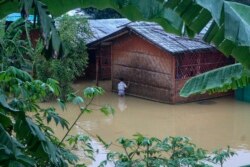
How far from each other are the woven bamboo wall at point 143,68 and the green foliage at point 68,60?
4.11 feet

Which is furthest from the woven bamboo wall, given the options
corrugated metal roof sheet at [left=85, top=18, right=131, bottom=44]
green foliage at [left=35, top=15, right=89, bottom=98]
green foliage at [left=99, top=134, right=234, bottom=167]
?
green foliage at [left=99, top=134, right=234, bottom=167]

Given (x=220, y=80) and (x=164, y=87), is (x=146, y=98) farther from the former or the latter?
(x=220, y=80)

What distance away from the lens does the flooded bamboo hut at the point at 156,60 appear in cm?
1235

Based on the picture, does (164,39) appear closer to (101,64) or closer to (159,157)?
(101,64)

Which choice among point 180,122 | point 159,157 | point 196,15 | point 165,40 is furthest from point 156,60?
point 196,15

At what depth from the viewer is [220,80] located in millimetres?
3633

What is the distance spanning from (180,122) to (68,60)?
3612 mm

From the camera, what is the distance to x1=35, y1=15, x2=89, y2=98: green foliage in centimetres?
1218

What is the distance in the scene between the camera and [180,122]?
34.7 feet

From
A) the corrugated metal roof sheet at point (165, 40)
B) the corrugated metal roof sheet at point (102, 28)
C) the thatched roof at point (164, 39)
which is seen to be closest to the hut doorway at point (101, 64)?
the corrugated metal roof sheet at point (102, 28)

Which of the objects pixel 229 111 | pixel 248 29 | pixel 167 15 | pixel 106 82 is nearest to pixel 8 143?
pixel 167 15

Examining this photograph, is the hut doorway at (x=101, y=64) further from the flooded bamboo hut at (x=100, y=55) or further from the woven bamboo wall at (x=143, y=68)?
the woven bamboo wall at (x=143, y=68)

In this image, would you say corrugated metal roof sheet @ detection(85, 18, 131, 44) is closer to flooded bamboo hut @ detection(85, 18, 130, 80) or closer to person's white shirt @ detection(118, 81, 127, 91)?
flooded bamboo hut @ detection(85, 18, 130, 80)

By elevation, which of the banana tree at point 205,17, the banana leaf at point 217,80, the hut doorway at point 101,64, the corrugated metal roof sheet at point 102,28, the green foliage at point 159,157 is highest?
the corrugated metal roof sheet at point 102,28
